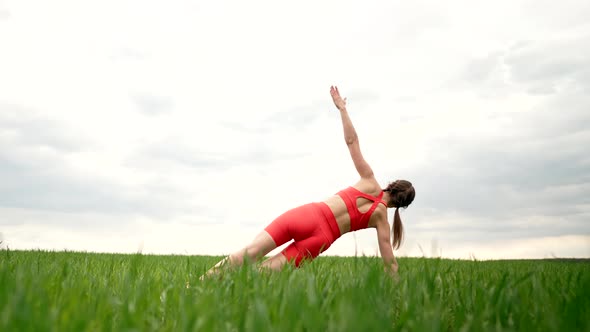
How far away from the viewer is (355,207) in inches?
204

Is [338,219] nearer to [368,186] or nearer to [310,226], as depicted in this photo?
[310,226]

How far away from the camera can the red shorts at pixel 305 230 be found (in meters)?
4.91

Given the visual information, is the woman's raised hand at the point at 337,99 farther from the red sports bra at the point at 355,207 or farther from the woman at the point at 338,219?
the red sports bra at the point at 355,207

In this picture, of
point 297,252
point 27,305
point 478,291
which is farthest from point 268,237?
point 27,305

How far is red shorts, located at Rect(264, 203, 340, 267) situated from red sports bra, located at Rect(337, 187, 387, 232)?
0.71 feet

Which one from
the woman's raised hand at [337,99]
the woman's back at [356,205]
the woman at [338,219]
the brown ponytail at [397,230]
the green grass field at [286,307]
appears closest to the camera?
the green grass field at [286,307]

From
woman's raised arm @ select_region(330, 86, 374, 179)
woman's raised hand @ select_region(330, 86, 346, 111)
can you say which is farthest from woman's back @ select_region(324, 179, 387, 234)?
woman's raised hand @ select_region(330, 86, 346, 111)

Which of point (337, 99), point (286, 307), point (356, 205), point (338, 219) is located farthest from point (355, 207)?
point (286, 307)

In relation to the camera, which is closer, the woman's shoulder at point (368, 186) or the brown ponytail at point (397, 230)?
the woman's shoulder at point (368, 186)

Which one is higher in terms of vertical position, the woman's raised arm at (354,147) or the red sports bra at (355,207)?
the woman's raised arm at (354,147)

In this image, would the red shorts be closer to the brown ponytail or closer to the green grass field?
the brown ponytail

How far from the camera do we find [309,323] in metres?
1.75

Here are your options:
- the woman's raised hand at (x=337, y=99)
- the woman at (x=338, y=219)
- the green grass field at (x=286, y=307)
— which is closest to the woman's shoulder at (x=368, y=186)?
the woman at (x=338, y=219)

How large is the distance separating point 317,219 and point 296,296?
10.3 feet
